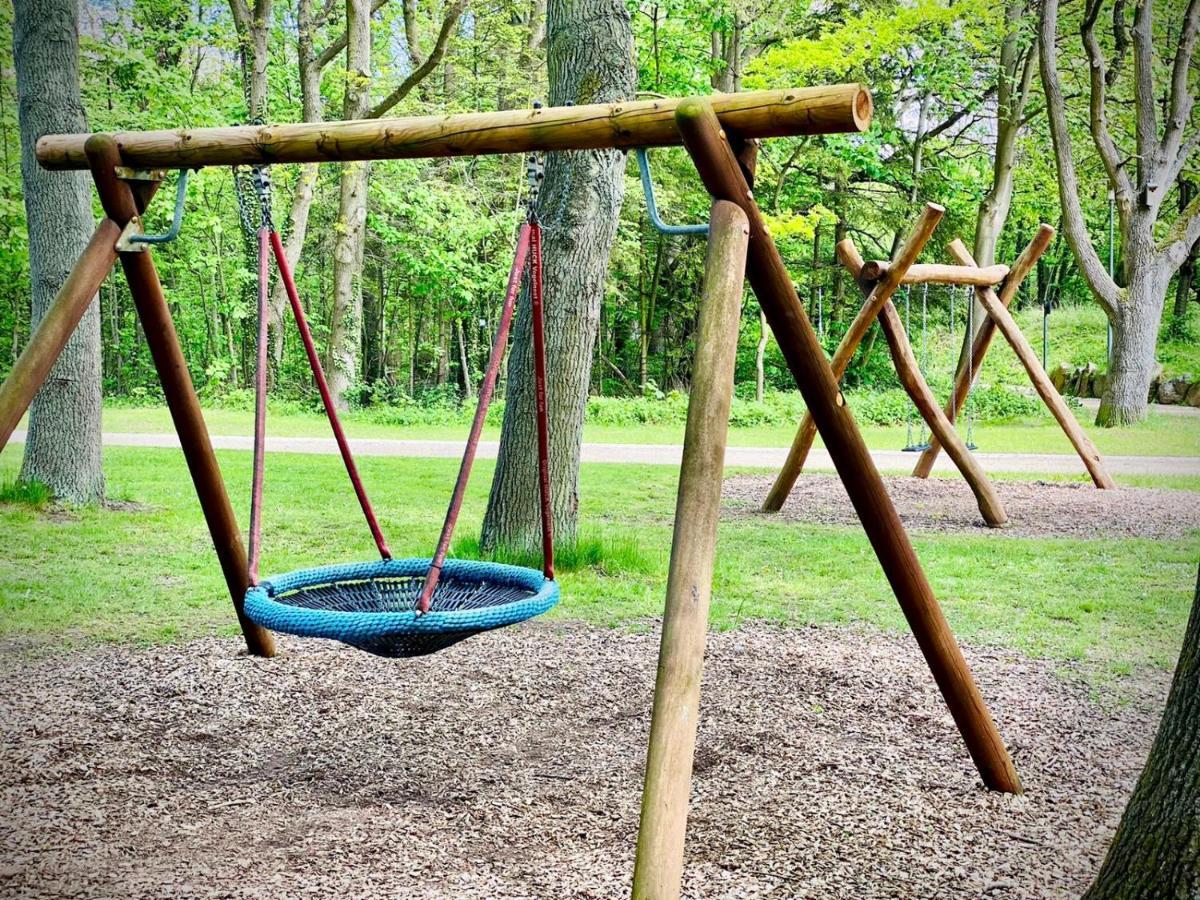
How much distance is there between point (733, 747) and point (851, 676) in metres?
0.93

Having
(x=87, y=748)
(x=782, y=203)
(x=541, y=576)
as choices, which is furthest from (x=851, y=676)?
(x=782, y=203)

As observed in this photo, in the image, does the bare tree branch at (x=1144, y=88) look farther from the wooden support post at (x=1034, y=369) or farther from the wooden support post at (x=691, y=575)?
the wooden support post at (x=691, y=575)

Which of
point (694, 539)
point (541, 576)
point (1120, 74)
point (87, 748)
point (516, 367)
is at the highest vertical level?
point (1120, 74)

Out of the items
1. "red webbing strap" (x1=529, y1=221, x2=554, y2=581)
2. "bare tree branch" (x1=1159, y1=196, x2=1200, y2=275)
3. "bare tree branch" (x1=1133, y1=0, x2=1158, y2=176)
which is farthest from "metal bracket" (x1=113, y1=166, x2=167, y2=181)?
"bare tree branch" (x1=1133, y1=0, x2=1158, y2=176)

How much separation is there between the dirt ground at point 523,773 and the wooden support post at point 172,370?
0.53m

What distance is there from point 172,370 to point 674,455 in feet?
26.7

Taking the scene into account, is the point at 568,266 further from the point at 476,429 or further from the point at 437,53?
the point at 437,53

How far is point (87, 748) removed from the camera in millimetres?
3512

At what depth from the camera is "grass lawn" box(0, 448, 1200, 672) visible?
505 centimetres

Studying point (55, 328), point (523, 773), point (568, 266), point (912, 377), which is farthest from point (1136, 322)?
point (55, 328)

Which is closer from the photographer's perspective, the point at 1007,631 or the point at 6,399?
the point at 6,399

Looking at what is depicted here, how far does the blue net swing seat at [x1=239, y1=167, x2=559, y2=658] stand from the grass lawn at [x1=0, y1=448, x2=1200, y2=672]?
1.50m

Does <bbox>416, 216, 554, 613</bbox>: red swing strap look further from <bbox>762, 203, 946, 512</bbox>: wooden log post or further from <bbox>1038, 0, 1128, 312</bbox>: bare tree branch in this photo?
<bbox>1038, 0, 1128, 312</bbox>: bare tree branch

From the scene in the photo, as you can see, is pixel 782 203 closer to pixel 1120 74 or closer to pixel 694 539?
pixel 1120 74
